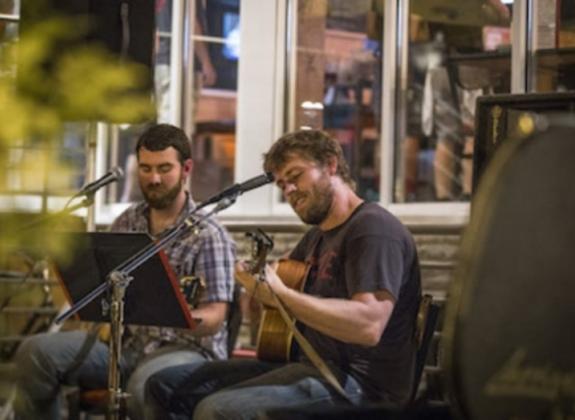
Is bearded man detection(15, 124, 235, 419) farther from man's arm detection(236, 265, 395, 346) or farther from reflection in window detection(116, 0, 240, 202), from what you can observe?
reflection in window detection(116, 0, 240, 202)

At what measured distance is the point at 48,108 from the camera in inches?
30.4

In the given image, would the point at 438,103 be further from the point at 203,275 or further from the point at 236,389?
the point at 236,389

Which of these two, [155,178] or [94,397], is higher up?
[155,178]

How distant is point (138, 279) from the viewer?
3.33 metres

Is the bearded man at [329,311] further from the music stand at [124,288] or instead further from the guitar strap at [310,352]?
the music stand at [124,288]

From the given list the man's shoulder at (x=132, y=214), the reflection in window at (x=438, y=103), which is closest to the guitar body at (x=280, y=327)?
the man's shoulder at (x=132, y=214)

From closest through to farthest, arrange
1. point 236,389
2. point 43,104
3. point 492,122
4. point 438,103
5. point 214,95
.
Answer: point 43,104 → point 492,122 → point 236,389 → point 438,103 → point 214,95

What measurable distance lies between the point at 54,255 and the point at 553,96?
1.57 m

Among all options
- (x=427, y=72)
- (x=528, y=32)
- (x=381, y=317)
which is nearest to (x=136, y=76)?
(x=381, y=317)

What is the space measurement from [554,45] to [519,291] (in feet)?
12.8

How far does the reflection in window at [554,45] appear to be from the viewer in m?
4.61

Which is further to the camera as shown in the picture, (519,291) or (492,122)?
(492,122)

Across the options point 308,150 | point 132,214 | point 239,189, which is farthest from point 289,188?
point 132,214

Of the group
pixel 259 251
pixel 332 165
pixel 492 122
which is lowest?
pixel 259 251
